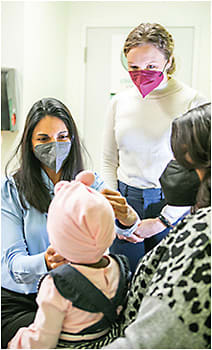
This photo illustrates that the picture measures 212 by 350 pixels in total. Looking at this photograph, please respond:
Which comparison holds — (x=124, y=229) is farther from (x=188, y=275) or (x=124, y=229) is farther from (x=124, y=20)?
(x=124, y=20)

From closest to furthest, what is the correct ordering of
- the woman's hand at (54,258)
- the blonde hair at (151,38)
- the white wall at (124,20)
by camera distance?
1. the woman's hand at (54,258)
2. the blonde hair at (151,38)
3. the white wall at (124,20)

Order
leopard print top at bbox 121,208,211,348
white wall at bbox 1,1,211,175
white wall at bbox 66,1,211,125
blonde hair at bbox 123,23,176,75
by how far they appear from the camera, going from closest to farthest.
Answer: leopard print top at bbox 121,208,211,348 < blonde hair at bbox 123,23,176,75 < white wall at bbox 66,1,211,125 < white wall at bbox 1,1,211,175

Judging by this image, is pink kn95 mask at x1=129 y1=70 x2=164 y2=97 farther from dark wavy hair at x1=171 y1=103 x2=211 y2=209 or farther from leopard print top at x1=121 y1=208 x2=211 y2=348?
leopard print top at x1=121 y1=208 x2=211 y2=348

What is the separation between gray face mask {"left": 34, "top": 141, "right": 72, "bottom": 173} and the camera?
101 centimetres

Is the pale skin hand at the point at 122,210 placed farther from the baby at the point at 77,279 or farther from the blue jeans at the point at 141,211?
the baby at the point at 77,279

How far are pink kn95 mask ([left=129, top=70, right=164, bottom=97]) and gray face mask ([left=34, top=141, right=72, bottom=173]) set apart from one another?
0.28 m

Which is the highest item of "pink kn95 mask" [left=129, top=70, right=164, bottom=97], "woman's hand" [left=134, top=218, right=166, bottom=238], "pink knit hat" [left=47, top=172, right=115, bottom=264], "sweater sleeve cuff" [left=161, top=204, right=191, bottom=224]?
"pink kn95 mask" [left=129, top=70, right=164, bottom=97]

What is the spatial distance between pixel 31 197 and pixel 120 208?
0.27 metres

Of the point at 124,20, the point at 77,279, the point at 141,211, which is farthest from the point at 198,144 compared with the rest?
the point at 124,20

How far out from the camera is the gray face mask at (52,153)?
39.6 inches

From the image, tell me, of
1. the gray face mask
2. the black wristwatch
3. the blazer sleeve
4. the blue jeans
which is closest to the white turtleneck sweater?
the blue jeans

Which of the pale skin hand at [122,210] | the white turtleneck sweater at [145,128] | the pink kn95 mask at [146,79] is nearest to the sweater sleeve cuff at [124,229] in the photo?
the pale skin hand at [122,210]

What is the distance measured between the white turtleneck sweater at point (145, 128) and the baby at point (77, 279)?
1.38 feet

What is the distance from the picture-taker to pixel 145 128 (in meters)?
1.19
